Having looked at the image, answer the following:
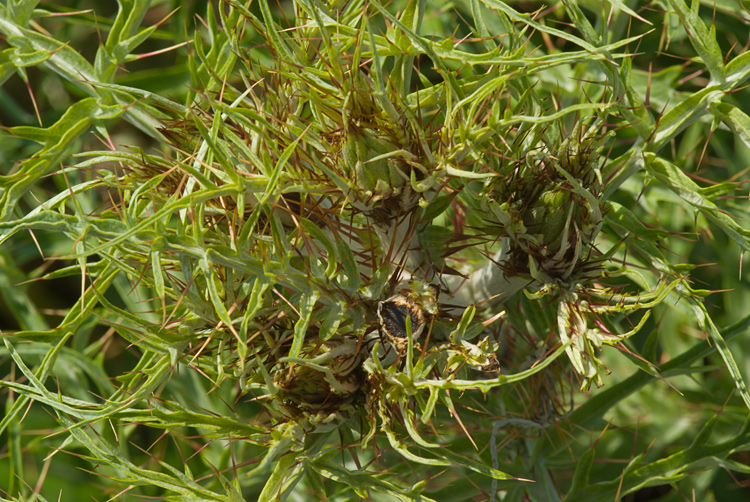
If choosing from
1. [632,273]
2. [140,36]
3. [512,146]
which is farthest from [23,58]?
[632,273]

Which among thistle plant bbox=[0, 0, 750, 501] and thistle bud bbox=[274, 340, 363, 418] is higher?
thistle plant bbox=[0, 0, 750, 501]

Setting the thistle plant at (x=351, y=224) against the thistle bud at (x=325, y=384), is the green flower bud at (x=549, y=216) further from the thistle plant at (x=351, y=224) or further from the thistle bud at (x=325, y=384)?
the thistle bud at (x=325, y=384)

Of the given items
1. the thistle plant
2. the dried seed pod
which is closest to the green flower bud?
the thistle plant

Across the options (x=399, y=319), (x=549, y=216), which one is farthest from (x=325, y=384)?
(x=549, y=216)

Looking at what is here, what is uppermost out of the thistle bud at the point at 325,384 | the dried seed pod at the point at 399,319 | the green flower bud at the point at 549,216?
the green flower bud at the point at 549,216

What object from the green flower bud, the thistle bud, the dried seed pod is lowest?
the thistle bud

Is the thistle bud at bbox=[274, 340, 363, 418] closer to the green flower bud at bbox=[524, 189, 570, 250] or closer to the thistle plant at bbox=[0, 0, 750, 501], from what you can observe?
the thistle plant at bbox=[0, 0, 750, 501]

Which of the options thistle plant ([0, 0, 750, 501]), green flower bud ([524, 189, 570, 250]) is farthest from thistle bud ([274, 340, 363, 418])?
green flower bud ([524, 189, 570, 250])

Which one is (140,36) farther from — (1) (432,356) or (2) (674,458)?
(2) (674,458)

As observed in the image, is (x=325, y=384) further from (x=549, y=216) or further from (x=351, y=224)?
(x=549, y=216)

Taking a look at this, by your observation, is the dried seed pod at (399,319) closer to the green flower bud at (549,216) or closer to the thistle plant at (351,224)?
the thistle plant at (351,224)

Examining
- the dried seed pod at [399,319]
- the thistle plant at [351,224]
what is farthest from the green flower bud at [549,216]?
the dried seed pod at [399,319]

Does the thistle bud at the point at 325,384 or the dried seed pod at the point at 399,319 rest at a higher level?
the dried seed pod at the point at 399,319
